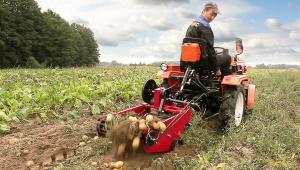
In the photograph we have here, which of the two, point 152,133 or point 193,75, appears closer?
point 152,133

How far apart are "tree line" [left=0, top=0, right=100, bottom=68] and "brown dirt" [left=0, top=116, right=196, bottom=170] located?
31.5 metres

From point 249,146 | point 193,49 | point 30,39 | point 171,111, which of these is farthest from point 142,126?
point 30,39

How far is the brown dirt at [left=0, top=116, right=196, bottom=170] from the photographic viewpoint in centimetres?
545

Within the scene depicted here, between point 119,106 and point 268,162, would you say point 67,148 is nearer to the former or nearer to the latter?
point 268,162

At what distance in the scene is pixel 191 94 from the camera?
7.39 m

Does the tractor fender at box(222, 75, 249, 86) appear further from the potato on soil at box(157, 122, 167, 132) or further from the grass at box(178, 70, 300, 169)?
the potato on soil at box(157, 122, 167, 132)

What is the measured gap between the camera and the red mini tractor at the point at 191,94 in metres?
5.98

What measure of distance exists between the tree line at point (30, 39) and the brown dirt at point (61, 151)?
31.5 metres

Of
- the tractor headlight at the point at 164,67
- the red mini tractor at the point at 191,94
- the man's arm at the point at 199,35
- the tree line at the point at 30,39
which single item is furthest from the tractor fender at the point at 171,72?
the tree line at the point at 30,39

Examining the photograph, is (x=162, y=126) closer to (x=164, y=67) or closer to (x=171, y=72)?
(x=164, y=67)

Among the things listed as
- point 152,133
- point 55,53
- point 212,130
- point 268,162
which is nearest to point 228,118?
point 212,130

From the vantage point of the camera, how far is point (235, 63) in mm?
8227

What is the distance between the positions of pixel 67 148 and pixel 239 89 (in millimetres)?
3256

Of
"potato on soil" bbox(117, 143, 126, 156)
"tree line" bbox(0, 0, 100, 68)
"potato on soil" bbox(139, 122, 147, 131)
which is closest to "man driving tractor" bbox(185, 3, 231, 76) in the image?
"potato on soil" bbox(139, 122, 147, 131)
